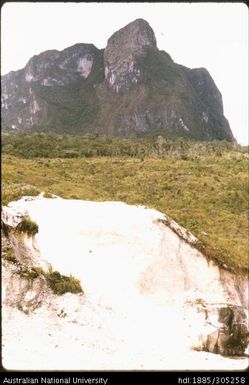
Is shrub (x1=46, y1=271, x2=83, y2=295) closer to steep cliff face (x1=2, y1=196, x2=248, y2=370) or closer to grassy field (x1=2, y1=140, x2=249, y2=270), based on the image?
steep cliff face (x1=2, y1=196, x2=248, y2=370)

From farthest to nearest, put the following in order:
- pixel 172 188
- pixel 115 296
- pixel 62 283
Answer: pixel 172 188, pixel 115 296, pixel 62 283

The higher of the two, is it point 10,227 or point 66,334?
point 10,227

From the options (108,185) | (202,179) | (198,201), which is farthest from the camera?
(202,179)

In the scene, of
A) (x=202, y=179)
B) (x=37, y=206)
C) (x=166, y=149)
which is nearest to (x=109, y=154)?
(x=166, y=149)

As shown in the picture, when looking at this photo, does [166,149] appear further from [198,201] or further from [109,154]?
[198,201]

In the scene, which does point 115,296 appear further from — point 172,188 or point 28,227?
point 172,188

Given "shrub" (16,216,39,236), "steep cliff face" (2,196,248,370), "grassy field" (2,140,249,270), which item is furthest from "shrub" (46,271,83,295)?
"grassy field" (2,140,249,270)

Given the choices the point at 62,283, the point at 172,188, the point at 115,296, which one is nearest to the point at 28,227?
the point at 62,283
